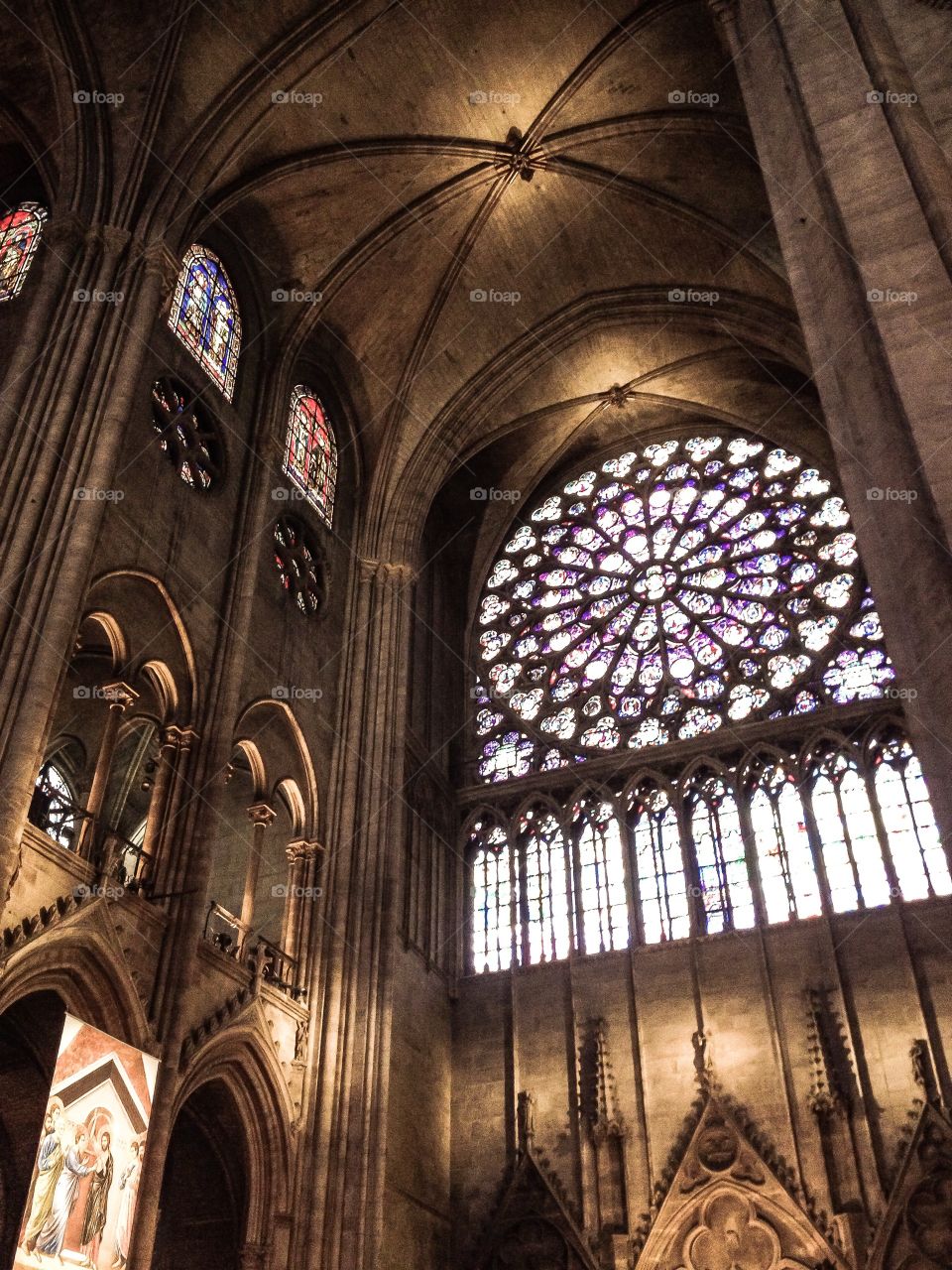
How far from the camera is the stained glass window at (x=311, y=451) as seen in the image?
60.5ft

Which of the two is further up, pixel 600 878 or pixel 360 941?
pixel 600 878

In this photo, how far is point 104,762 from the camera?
41.8 feet

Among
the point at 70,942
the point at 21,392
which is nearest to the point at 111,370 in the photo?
the point at 21,392

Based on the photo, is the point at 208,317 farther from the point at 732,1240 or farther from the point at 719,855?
the point at 732,1240

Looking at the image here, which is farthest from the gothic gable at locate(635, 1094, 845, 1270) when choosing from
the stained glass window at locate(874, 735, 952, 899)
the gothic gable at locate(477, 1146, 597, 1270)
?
the stained glass window at locate(874, 735, 952, 899)

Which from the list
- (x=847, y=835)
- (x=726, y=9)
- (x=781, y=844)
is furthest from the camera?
(x=781, y=844)

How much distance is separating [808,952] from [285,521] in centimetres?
926

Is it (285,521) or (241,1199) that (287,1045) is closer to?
(241,1199)

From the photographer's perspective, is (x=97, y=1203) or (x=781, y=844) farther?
(x=781, y=844)

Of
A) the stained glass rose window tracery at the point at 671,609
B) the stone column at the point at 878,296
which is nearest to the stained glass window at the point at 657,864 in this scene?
the stained glass rose window tracery at the point at 671,609

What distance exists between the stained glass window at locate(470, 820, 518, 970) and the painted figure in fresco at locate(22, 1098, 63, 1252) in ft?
28.1

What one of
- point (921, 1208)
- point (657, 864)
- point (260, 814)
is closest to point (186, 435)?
point (260, 814)

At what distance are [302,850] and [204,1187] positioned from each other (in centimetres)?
413

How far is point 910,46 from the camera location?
907 centimetres
